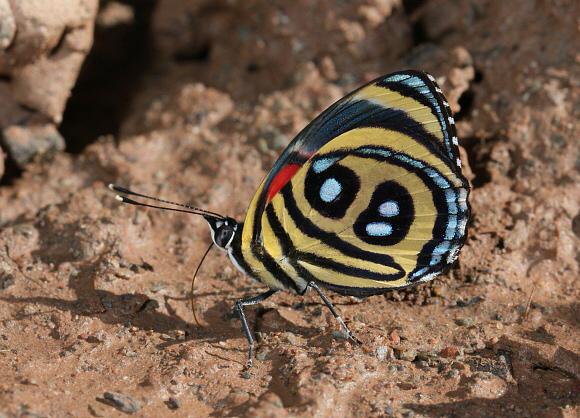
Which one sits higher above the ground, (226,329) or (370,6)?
(370,6)

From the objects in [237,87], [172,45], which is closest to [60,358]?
[237,87]

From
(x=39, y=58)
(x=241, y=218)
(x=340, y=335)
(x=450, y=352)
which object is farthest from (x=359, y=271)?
(x=39, y=58)

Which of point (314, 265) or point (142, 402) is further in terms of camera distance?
point (314, 265)

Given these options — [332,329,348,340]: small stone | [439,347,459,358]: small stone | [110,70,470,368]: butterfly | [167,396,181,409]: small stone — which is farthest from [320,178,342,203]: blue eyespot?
[167,396,181,409]: small stone

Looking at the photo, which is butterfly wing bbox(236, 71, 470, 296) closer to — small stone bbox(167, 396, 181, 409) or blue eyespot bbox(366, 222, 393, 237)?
blue eyespot bbox(366, 222, 393, 237)

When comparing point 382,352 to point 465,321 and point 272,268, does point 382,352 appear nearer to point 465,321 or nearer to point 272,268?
point 465,321

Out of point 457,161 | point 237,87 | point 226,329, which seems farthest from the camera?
point 237,87

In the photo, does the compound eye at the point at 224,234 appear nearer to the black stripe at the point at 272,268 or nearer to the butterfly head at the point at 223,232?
the butterfly head at the point at 223,232

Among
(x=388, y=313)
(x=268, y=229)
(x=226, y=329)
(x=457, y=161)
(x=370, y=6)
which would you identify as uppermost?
(x=370, y=6)

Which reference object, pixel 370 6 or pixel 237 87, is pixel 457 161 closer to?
pixel 370 6
